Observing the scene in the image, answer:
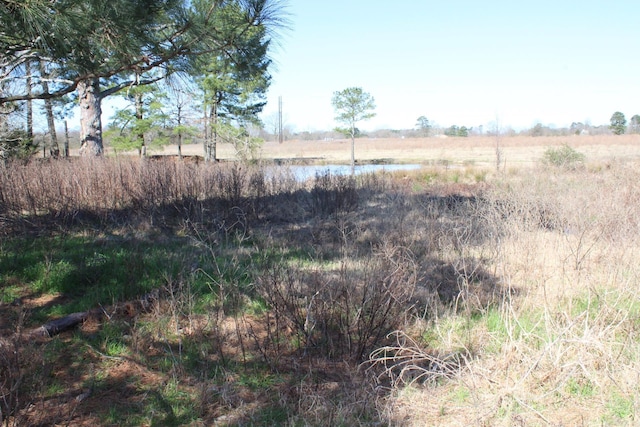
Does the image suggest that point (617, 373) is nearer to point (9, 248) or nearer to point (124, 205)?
point (9, 248)

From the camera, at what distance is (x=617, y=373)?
2967mm

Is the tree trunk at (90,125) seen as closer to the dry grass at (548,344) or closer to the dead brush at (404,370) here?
the dry grass at (548,344)

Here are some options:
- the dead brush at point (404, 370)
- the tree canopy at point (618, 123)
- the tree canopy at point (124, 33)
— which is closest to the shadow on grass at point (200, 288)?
the dead brush at point (404, 370)

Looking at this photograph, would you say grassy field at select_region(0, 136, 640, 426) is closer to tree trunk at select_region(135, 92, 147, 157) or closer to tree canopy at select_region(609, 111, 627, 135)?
tree trunk at select_region(135, 92, 147, 157)

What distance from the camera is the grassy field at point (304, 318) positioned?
2.76 m

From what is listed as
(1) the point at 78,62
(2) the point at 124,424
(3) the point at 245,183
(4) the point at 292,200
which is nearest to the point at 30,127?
(3) the point at 245,183

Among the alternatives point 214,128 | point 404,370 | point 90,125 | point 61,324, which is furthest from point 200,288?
point 214,128

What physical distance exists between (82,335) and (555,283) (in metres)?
4.41

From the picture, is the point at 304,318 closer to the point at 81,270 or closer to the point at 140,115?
the point at 81,270

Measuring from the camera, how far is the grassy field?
2.76 metres

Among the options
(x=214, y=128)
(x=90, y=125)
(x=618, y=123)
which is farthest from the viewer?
(x=618, y=123)

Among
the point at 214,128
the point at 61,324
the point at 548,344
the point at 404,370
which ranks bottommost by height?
the point at 404,370

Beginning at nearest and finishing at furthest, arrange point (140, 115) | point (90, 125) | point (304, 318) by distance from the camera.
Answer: point (304, 318) < point (90, 125) < point (140, 115)

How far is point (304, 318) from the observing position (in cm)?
382
